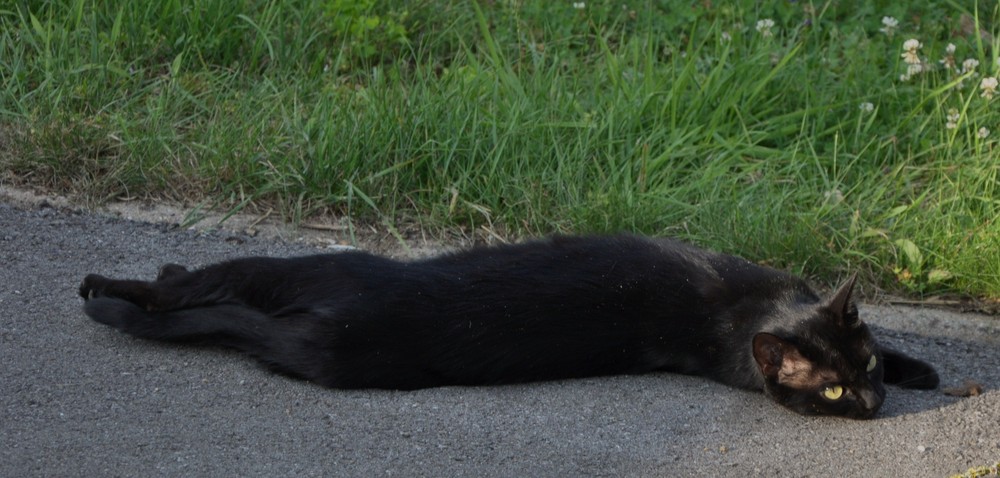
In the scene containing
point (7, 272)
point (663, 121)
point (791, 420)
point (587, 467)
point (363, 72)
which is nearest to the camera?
point (587, 467)

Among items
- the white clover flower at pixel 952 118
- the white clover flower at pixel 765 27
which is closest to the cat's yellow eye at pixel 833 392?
the white clover flower at pixel 952 118

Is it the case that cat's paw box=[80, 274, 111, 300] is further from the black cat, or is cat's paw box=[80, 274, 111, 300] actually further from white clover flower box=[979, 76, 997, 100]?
white clover flower box=[979, 76, 997, 100]

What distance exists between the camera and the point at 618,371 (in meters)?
3.98

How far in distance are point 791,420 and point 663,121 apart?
2.42 m

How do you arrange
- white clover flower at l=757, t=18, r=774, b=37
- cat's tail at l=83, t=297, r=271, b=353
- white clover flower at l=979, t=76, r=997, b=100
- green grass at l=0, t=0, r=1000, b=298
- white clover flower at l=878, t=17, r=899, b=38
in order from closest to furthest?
1. cat's tail at l=83, t=297, r=271, b=353
2. green grass at l=0, t=0, r=1000, b=298
3. white clover flower at l=979, t=76, r=997, b=100
4. white clover flower at l=757, t=18, r=774, b=37
5. white clover flower at l=878, t=17, r=899, b=38

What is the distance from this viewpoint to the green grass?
5.33 m

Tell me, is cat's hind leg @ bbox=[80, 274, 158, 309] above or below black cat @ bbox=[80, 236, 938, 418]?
below

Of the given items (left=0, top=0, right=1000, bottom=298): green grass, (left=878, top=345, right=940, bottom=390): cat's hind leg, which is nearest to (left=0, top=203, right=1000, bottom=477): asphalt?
(left=878, top=345, right=940, bottom=390): cat's hind leg

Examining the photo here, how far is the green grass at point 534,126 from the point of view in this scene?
533cm

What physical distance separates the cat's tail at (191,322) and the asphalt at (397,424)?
6cm

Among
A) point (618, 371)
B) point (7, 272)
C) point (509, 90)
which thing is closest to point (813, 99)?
point (509, 90)

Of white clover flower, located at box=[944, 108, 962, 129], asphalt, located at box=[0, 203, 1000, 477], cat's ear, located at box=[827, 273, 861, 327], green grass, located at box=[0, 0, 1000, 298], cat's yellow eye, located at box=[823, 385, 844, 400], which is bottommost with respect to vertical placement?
green grass, located at box=[0, 0, 1000, 298]

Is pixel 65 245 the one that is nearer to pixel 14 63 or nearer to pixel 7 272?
pixel 7 272

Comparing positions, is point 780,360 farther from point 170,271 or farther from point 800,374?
point 170,271
